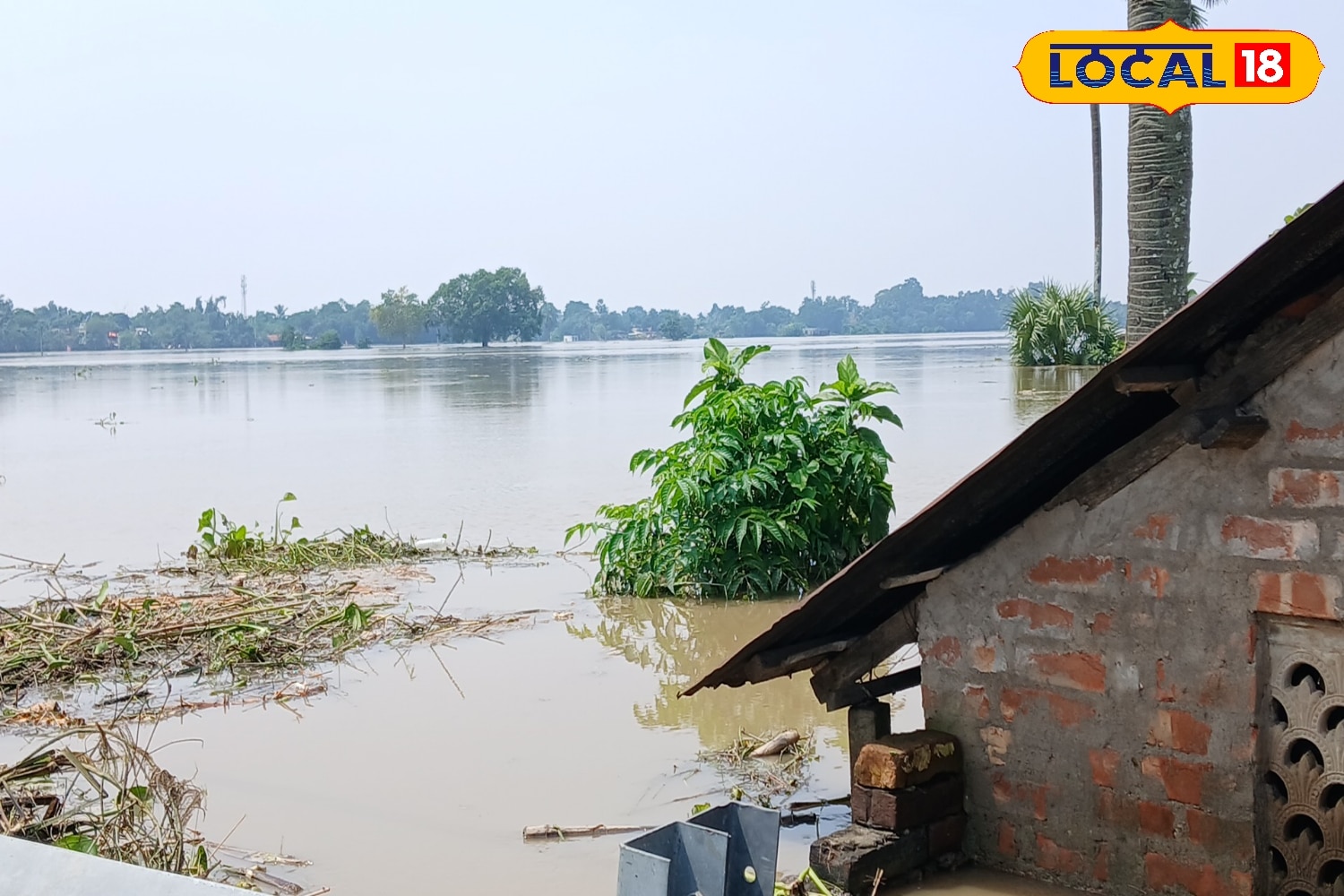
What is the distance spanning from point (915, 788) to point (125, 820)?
2.93m

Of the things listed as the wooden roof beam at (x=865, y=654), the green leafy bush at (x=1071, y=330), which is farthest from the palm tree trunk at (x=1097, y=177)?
the wooden roof beam at (x=865, y=654)

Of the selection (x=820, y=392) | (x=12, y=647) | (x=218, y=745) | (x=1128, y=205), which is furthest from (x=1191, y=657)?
(x=1128, y=205)

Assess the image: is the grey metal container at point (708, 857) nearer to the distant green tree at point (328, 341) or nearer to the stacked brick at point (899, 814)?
the stacked brick at point (899, 814)

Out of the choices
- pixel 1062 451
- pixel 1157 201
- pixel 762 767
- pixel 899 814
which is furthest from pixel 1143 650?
pixel 1157 201

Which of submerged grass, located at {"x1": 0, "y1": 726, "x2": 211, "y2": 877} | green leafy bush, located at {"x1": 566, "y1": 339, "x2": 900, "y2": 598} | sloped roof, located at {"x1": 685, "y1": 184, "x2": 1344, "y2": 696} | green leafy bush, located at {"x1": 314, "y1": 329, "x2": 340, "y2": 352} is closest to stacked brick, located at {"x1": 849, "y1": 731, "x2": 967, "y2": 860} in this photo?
sloped roof, located at {"x1": 685, "y1": 184, "x2": 1344, "y2": 696}

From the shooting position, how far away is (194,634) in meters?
9.02

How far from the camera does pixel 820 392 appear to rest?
10.4 m

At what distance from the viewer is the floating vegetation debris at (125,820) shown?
491 cm

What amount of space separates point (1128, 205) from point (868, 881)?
29.6ft

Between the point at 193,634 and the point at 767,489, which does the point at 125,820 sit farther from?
the point at 767,489

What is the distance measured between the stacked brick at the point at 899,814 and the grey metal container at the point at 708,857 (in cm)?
106

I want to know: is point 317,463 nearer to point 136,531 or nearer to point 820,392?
point 136,531

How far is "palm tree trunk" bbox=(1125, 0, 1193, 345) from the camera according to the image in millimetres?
11781

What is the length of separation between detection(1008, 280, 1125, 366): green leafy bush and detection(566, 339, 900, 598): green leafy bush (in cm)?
2622
